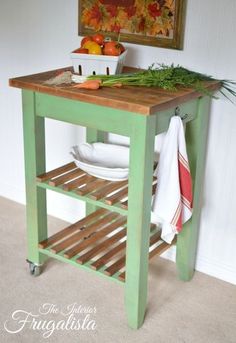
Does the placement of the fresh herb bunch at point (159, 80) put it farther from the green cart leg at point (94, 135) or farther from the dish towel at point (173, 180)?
the green cart leg at point (94, 135)

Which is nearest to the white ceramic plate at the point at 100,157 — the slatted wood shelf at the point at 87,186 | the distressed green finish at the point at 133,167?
the slatted wood shelf at the point at 87,186

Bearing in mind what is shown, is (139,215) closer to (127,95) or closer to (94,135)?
(127,95)

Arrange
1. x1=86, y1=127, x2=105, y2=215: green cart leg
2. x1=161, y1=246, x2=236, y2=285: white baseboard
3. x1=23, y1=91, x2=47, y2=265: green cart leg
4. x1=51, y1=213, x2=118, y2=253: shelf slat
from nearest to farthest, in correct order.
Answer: x1=23, y1=91, x2=47, y2=265: green cart leg, x1=51, y1=213, x2=118, y2=253: shelf slat, x1=161, y1=246, x2=236, y2=285: white baseboard, x1=86, y1=127, x2=105, y2=215: green cart leg

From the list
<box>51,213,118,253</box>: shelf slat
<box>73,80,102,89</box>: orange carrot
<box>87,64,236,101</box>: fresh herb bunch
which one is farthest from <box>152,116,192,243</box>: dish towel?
<box>51,213,118,253</box>: shelf slat

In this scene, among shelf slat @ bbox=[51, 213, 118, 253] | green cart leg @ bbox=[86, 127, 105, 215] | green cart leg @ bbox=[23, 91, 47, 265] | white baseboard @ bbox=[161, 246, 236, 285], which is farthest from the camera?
green cart leg @ bbox=[86, 127, 105, 215]

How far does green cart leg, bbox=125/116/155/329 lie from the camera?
174cm

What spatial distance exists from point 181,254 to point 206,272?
201 mm

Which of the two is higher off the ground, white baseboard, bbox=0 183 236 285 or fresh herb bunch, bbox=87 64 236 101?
fresh herb bunch, bbox=87 64 236 101

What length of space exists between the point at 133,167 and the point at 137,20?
764 millimetres

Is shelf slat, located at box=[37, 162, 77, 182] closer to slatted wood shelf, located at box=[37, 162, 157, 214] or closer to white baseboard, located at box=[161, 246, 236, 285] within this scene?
slatted wood shelf, located at box=[37, 162, 157, 214]

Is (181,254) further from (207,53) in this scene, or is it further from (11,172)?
(11,172)

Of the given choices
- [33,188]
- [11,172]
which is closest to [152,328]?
[33,188]

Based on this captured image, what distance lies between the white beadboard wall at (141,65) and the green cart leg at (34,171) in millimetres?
531

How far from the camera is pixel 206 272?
2393mm
